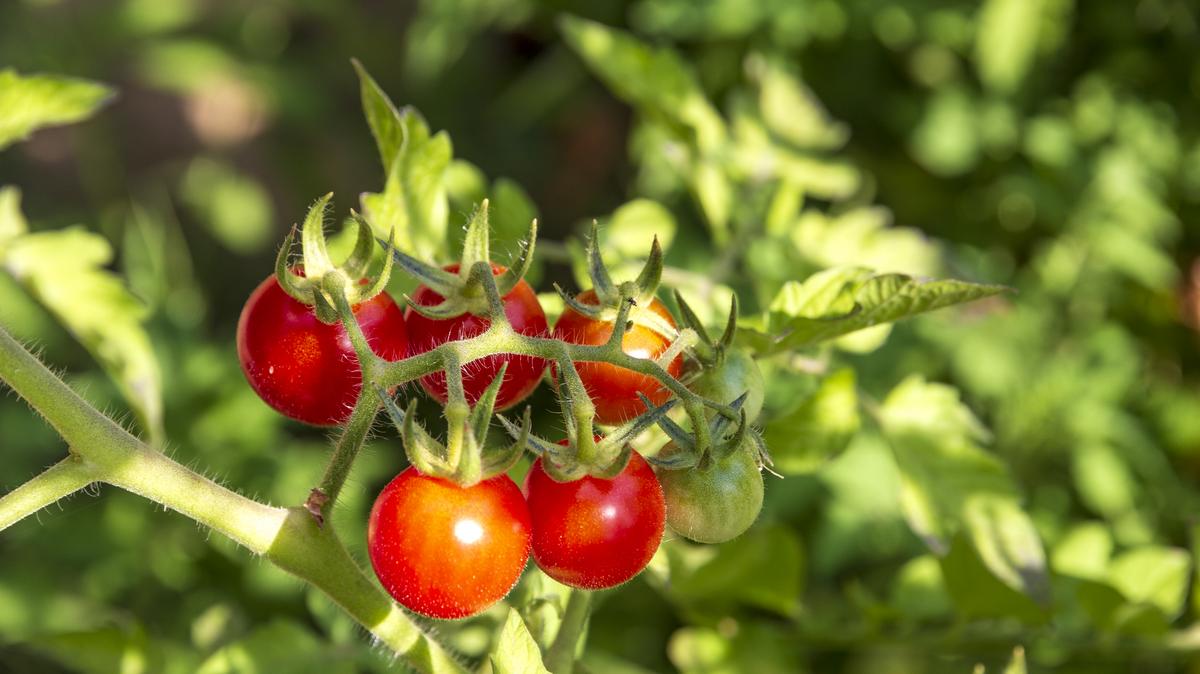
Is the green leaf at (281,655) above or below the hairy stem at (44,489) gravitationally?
below

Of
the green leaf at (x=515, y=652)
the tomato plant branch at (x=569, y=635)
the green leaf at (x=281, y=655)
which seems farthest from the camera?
the green leaf at (x=281, y=655)

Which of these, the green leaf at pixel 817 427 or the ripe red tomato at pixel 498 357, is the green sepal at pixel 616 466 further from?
the green leaf at pixel 817 427

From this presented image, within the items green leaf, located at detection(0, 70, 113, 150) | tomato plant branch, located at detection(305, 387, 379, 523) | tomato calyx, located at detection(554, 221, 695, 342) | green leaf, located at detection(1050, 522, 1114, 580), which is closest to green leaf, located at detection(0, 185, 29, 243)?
green leaf, located at detection(0, 70, 113, 150)

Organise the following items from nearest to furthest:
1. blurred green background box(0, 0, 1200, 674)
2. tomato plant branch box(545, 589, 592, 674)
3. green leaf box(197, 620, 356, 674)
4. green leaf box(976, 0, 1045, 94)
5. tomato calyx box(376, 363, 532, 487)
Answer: tomato calyx box(376, 363, 532, 487) < tomato plant branch box(545, 589, 592, 674) < green leaf box(197, 620, 356, 674) < blurred green background box(0, 0, 1200, 674) < green leaf box(976, 0, 1045, 94)

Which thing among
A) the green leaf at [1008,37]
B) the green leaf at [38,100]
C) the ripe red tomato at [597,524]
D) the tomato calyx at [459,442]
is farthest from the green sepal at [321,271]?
the green leaf at [1008,37]

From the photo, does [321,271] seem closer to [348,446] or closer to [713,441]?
[348,446]

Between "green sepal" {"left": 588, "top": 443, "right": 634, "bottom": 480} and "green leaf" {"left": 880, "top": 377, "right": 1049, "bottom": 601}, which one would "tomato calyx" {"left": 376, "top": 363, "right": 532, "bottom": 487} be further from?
"green leaf" {"left": 880, "top": 377, "right": 1049, "bottom": 601}

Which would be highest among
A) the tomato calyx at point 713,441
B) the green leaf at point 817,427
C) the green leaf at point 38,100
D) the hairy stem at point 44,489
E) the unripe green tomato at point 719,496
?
the tomato calyx at point 713,441
